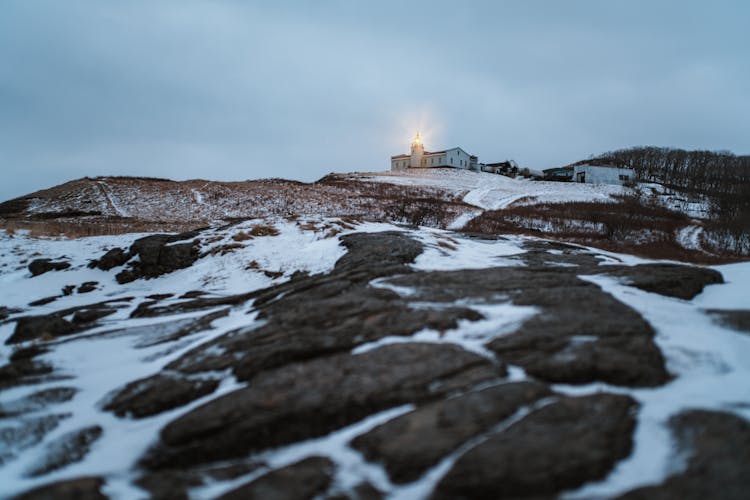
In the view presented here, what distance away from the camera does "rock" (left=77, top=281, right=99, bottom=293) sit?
500 inches

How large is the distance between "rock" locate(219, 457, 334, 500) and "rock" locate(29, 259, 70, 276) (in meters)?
16.4

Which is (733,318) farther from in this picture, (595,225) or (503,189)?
(503,189)

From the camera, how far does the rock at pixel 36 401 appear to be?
16.0 ft

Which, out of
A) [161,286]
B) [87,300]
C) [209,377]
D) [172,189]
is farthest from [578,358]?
[172,189]

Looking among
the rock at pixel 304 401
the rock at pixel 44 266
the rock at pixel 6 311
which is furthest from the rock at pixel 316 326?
the rock at pixel 44 266

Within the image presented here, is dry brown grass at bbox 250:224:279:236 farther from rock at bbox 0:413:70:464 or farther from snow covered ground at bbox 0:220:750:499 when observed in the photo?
rock at bbox 0:413:70:464

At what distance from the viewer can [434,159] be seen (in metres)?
89.8

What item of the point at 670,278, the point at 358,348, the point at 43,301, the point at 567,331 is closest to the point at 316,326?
the point at 358,348

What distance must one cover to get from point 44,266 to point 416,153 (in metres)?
87.7

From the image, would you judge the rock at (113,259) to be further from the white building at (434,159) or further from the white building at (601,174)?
the white building at (434,159)

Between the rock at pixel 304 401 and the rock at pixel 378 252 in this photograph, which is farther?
the rock at pixel 378 252

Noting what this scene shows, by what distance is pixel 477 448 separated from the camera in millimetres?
3461

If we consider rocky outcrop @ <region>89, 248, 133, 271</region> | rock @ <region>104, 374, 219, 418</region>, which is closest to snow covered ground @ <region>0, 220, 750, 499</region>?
rock @ <region>104, 374, 219, 418</region>

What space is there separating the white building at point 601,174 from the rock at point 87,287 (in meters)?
79.5
